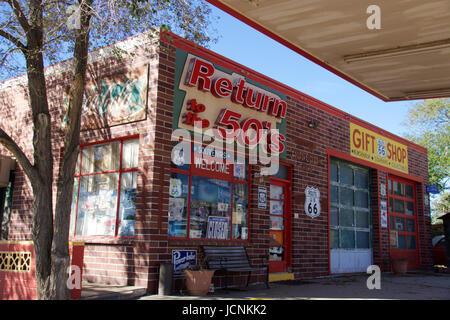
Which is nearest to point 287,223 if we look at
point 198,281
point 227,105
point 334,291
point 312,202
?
point 312,202

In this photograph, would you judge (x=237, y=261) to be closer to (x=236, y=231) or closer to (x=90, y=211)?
(x=236, y=231)

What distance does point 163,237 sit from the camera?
914 centimetres

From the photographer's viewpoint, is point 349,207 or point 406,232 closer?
point 349,207

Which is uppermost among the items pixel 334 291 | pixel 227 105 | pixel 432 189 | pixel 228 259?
pixel 227 105

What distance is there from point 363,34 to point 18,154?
524 centimetres

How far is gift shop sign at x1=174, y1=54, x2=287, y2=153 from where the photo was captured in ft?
32.8

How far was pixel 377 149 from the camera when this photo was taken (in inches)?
678

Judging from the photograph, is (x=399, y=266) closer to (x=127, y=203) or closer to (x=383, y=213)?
(x=383, y=213)

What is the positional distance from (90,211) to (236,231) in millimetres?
3460

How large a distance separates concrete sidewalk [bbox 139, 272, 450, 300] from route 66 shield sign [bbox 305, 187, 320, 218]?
1.89m

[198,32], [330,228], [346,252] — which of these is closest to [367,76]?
[198,32]

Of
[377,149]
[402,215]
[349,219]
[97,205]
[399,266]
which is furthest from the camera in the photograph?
[402,215]

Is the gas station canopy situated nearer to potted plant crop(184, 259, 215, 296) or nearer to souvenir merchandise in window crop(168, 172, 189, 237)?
souvenir merchandise in window crop(168, 172, 189, 237)

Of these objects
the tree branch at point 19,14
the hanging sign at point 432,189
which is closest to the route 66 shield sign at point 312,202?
the tree branch at point 19,14
